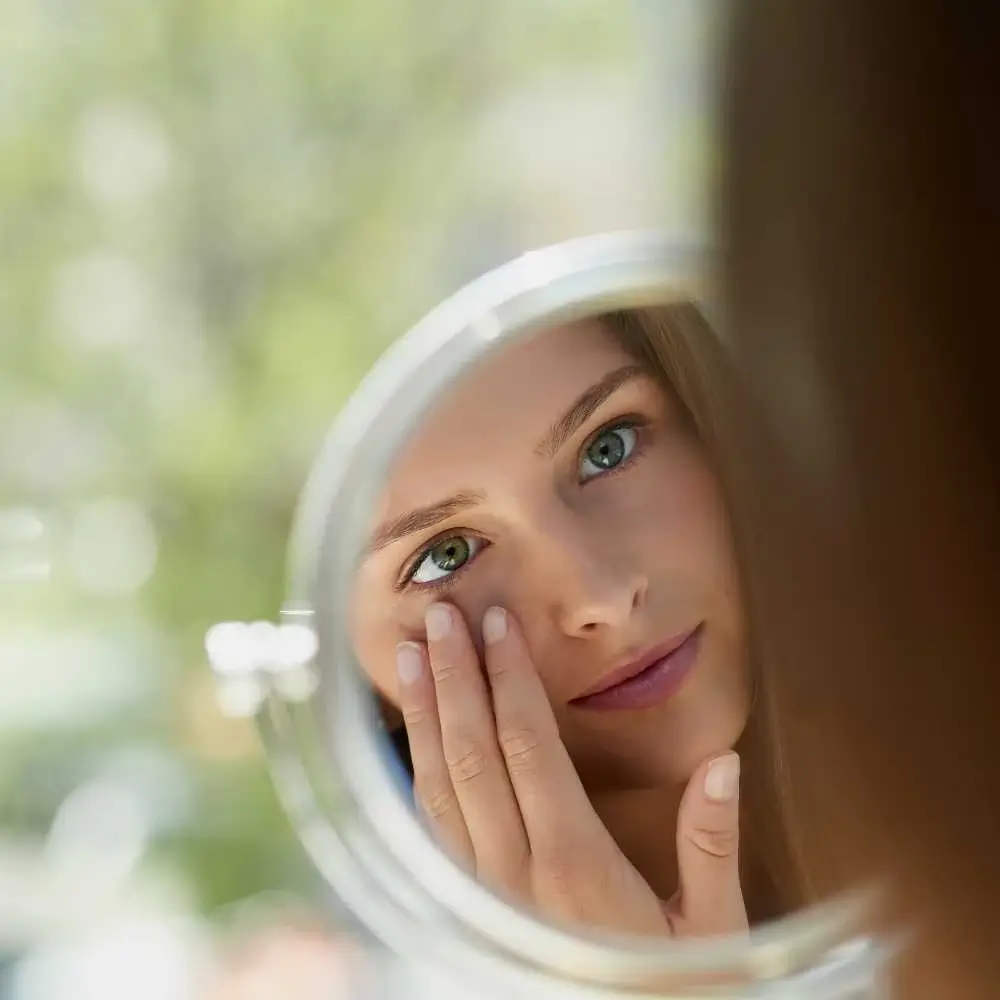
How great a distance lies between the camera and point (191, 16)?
2.53ft

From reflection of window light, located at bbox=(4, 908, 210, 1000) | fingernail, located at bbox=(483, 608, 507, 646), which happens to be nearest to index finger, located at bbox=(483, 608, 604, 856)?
fingernail, located at bbox=(483, 608, 507, 646)

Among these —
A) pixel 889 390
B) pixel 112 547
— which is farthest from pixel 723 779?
pixel 112 547

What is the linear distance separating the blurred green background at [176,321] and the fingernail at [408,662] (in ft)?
0.94

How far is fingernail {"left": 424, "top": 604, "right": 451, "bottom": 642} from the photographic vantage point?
463 millimetres

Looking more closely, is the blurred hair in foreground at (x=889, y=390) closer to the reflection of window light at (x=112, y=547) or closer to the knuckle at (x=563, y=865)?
the knuckle at (x=563, y=865)

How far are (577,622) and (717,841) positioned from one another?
0.35 ft

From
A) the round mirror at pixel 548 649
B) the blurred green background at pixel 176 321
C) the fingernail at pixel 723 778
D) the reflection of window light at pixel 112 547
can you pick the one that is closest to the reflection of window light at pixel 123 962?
the blurred green background at pixel 176 321

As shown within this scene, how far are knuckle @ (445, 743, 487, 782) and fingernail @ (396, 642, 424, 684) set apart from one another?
4 centimetres

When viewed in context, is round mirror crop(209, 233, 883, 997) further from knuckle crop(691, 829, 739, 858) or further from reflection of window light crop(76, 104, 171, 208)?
reflection of window light crop(76, 104, 171, 208)

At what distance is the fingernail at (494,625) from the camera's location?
0.46 metres

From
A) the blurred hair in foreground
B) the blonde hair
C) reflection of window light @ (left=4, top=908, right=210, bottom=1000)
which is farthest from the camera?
reflection of window light @ (left=4, top=908, right=210, bottom=1000)

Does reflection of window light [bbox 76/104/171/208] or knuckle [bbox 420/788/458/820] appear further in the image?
reflection of window light [bbox 76/104/171/208]

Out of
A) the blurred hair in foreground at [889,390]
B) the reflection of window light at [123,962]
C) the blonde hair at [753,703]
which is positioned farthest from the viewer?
the reflection of window light at [123,962]

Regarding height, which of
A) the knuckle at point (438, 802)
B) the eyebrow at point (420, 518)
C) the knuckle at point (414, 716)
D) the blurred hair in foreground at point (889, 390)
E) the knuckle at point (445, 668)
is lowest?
the blurred hair in foreground at point (889, 390)
